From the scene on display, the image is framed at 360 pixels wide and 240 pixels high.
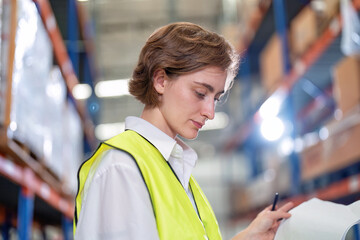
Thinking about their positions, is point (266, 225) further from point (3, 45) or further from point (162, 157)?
point (3, 45)

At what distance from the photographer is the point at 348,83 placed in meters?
4.25

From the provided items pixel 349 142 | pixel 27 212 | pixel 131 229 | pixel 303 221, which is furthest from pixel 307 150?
pixel 131 229

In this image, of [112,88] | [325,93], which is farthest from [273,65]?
[112,88]

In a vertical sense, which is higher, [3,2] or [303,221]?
[3,2]

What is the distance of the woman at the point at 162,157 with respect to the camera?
1027mm

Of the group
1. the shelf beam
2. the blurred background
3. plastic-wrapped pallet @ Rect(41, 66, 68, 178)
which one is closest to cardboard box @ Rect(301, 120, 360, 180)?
the blurred background

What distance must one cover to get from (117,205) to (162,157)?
26 centimetres

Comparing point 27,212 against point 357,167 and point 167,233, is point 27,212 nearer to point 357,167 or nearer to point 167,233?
point 167,233

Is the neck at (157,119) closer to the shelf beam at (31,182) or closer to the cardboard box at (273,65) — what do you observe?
the shelf beam at (31,182)

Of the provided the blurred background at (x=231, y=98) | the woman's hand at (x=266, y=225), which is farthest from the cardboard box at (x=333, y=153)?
the woman's hand at (x=266, y=225)

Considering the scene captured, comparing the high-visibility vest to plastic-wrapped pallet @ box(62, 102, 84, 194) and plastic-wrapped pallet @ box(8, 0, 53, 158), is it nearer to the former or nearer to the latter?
plastic-wrapped pallet @ box(8, 0, 53, 158)

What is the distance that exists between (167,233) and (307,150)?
473 cm

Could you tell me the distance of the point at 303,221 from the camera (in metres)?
1.25

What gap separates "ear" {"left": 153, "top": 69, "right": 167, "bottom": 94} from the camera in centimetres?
127
